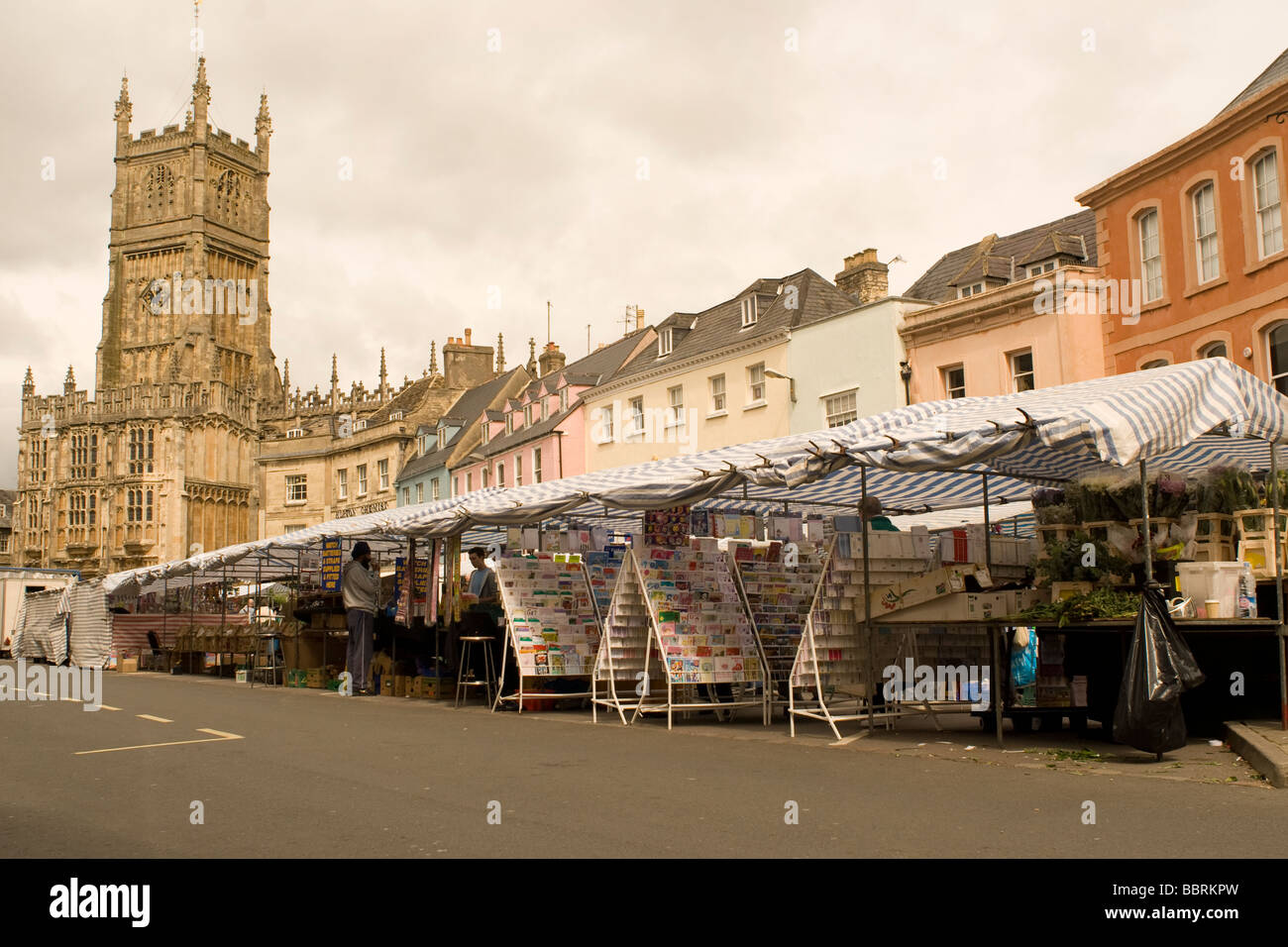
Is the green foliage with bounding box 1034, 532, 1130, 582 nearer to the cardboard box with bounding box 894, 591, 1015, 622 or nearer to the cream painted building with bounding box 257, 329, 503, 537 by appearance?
the cardboard box with bounding box 894, 591, 1015, 622

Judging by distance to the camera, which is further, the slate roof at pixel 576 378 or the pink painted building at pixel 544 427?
the slate roof at pixel 576 378

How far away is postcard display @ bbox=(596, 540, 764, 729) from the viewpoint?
475 inches

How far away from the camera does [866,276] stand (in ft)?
123

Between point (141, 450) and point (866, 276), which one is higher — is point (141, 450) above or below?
above

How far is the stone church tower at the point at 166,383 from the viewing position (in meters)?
84.8

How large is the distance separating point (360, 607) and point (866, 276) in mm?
24619

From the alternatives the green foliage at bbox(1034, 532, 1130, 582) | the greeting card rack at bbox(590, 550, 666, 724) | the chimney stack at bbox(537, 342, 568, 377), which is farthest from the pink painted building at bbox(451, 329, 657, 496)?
Answer: the green foliage at bbox(1034, 532, 1130, 582)

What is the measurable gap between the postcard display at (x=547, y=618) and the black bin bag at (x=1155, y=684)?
680cm

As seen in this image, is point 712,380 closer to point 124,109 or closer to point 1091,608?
point 1091,608

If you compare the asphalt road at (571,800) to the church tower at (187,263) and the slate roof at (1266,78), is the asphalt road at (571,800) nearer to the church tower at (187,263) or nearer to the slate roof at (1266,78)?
the slate roof at (1266,78)

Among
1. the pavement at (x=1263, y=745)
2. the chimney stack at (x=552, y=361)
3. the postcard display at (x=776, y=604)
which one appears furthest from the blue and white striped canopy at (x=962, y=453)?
the chimney stack at (x=552, y=361)

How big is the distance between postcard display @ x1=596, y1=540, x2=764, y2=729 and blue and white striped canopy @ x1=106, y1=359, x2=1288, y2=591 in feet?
2.51

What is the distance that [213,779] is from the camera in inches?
317

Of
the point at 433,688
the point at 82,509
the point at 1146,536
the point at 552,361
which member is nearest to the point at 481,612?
the point at 433,688
